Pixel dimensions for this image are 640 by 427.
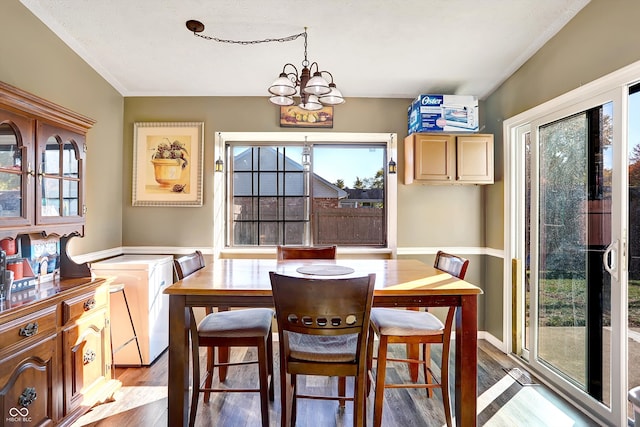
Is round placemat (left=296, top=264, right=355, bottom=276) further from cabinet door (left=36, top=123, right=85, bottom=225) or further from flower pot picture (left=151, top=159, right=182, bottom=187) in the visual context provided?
flower pot picture (left=151, top=159, right=182, bottom=187)

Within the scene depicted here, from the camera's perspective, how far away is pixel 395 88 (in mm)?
3381

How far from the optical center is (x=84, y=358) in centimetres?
212

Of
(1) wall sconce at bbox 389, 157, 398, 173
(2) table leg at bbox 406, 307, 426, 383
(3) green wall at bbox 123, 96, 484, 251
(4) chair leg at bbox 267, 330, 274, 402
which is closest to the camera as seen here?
(4) chair leg at bbox 267, 330, 274, 402

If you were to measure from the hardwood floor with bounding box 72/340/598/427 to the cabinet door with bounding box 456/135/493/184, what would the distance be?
1.69 meters

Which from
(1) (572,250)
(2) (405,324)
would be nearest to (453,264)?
(2) (405,324)

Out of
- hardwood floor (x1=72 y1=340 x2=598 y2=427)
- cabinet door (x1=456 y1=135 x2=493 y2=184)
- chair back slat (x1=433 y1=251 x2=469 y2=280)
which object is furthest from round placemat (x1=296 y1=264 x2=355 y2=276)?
cabinet door (x1=456 y1=135 x2=493 y2=184)

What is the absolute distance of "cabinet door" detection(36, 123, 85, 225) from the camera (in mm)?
1916

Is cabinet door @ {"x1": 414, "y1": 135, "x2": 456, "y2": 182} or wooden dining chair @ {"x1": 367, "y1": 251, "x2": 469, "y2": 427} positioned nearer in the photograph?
wooden dining chair @ {"x1": 367, "y1": 251, "x2": 469, "y2": 427}

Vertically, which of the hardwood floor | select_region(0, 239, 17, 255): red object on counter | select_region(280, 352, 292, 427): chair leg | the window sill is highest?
select_region(0, 239, 17, 255): red object on counter

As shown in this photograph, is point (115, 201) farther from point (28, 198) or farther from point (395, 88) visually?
point (395, 88)

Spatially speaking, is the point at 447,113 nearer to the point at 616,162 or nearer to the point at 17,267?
the point at 616,162

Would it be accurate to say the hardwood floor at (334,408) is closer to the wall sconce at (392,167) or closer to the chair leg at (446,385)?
the chair leg at (446,385)

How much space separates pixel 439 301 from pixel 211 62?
2.53 meters

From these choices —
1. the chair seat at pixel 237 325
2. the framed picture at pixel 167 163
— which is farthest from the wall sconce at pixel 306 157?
the chair seat at pixel 237 325
